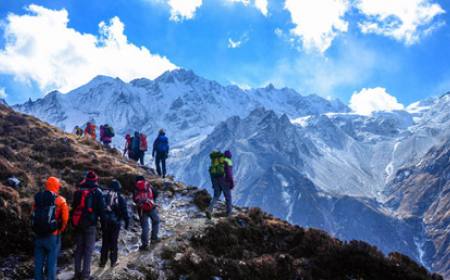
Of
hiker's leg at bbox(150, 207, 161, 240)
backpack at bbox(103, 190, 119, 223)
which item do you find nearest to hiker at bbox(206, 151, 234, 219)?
hiker's leg at bbox(150, 207, 161, 240)

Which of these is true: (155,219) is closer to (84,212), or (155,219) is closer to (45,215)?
(84,212)

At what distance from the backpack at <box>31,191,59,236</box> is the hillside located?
229 centimetres

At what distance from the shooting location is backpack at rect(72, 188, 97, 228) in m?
14.0

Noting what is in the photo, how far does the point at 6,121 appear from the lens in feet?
107

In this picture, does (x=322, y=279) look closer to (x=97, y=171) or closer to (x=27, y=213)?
(x=27, y=213)

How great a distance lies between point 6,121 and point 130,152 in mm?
8436

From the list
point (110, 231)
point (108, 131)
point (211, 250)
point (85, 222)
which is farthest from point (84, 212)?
point (108, 131)

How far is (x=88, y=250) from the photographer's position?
13.9 meters

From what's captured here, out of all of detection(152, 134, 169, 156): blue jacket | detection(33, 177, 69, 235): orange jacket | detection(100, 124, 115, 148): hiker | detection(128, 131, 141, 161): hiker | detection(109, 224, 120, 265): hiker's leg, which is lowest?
detection(109, 224, 120, 265): hiker's leg

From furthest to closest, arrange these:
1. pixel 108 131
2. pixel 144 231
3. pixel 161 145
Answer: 1. pixel 108 131
2. pixel 161 145
3. pixel 144 231

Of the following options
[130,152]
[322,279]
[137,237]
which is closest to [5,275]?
[137,237]

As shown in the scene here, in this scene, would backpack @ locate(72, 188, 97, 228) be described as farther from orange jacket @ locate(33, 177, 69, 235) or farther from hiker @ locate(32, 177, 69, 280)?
hiker @ locate(32, 177, 69, 280)

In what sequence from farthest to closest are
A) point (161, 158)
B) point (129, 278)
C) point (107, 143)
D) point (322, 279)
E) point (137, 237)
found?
1. point (107, 143)
2. point (161, 158)
3. point (137, 237)
4. point (322, 279)
5. point (129, 278)

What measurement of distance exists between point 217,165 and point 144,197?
16.1 feet
